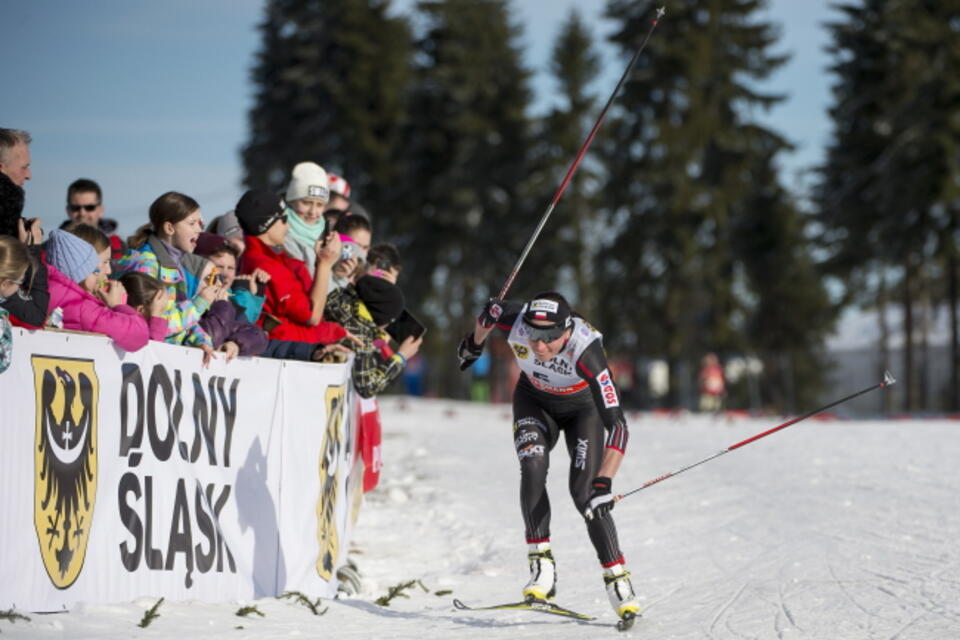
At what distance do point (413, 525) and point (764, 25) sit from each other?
33.7 meters

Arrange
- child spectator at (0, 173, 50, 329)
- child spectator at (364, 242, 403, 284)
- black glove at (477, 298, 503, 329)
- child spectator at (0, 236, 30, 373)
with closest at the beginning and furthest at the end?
child spectator at (0, 236, 30, 373) < child spectator at (0, 173, 50, 329) < black glove at (477, 298, 503, 329) < child spectator at (364, 242, 403, 284)

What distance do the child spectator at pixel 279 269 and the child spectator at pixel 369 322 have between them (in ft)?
0.61

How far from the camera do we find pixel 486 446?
691 inches

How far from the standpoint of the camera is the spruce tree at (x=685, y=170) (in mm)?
39719

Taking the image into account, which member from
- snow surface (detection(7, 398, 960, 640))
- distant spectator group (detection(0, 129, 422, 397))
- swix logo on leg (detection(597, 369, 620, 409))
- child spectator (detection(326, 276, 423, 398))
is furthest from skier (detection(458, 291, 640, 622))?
distant spectator group (detection(0, 129, 422, 397))

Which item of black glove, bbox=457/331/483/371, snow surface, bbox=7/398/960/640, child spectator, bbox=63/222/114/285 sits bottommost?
snow surface, bbox=7/398/960/640

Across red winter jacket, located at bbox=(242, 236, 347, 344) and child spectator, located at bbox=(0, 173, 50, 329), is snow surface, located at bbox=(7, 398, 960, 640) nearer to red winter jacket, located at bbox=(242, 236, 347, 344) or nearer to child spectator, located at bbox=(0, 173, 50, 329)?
child spectator, located at bbox=(0, 173, 50, 329)

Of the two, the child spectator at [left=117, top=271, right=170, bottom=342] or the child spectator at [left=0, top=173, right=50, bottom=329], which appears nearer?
the child spectator at [left=0, top=173, right=50, bottom=329]

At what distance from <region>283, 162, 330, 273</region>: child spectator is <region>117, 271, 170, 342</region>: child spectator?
1802 mm

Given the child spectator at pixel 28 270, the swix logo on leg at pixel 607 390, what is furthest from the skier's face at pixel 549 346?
the child spectator at pixel 28 270

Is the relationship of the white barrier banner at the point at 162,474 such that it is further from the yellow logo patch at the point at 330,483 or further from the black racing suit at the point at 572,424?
the black racing suit at the point at 572,424

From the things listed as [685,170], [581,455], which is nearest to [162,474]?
[581,455]

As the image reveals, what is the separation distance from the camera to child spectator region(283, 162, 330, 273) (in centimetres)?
822

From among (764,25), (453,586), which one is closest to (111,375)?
(453,586)
